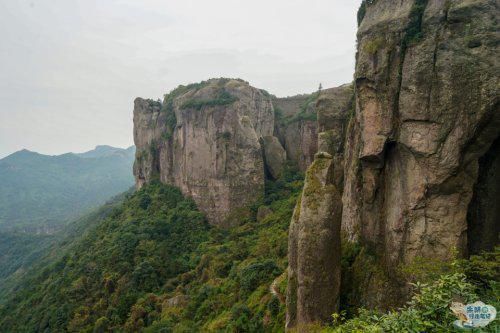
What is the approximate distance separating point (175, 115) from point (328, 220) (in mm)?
38836

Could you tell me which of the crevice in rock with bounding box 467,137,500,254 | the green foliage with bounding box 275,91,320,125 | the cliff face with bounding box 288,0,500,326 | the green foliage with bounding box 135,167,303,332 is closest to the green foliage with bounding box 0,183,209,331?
the green foliage with bounding box 135,167,303,332

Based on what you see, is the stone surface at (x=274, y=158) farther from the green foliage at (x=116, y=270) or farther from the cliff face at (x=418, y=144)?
the cliff face at (x=418, y=144)

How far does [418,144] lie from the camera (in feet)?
43.4

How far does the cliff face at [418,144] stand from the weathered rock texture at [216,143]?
86.2ft

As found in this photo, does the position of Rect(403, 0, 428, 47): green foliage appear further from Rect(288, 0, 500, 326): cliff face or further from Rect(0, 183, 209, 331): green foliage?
Rect(0, 183, 209, 331): green foliage

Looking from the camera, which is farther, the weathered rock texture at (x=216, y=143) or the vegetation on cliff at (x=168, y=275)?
the weathered rock texture at (x=216, y=143)

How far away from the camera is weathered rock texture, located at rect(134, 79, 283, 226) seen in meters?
42.2

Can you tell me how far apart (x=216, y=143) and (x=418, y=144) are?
3152 centimetres

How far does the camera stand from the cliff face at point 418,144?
39.8ft

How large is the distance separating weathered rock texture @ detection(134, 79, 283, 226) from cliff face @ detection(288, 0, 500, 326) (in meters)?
26.3

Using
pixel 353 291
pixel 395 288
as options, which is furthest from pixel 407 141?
pixel 353 291

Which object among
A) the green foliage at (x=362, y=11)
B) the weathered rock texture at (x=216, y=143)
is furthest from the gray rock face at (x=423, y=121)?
the weathered rock texture at (x=216, y=143)

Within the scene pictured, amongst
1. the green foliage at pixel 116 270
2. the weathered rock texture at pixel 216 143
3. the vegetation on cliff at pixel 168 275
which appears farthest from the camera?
the weathered rock texture at pixel 216 143

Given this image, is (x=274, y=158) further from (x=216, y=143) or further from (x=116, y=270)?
(x=116, y=270)
